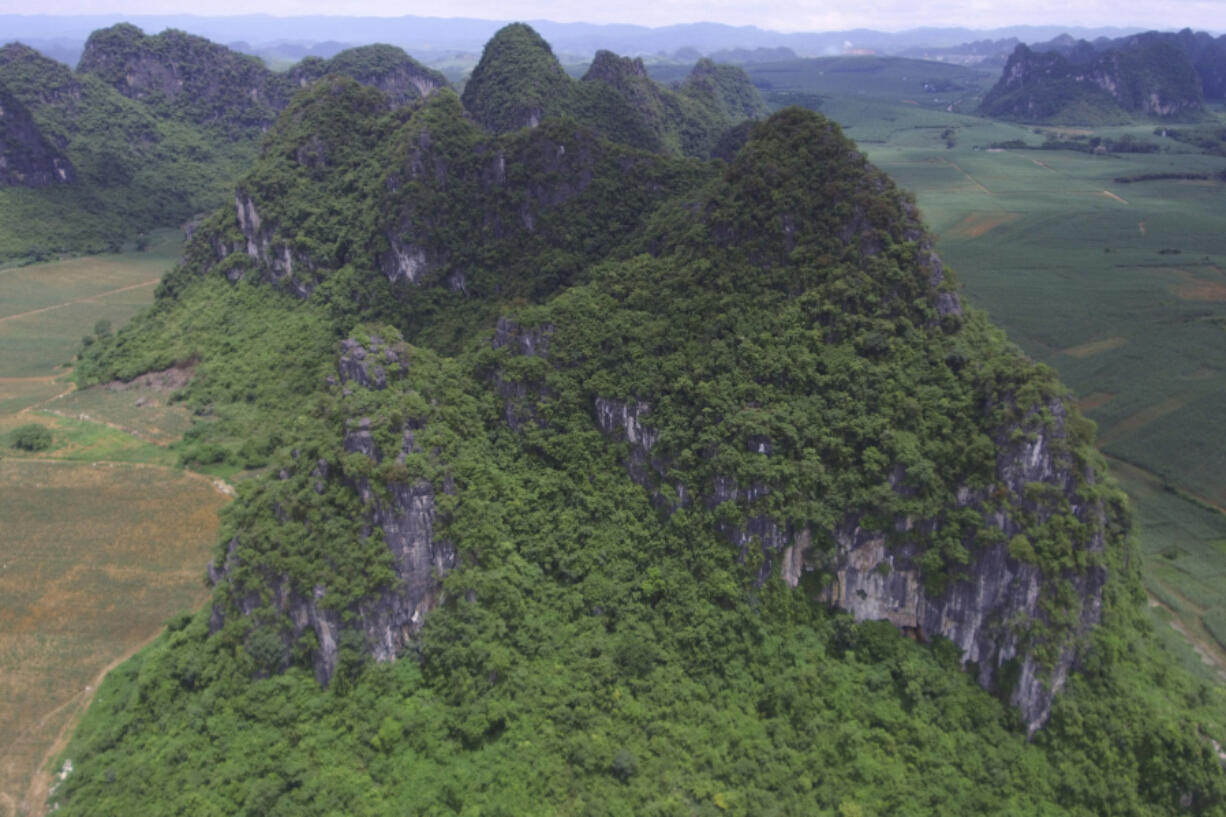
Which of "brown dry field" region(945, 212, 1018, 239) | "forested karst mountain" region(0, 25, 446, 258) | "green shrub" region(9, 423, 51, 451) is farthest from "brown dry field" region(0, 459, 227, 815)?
"brown dry field" region(945, 212, 1018, 239)

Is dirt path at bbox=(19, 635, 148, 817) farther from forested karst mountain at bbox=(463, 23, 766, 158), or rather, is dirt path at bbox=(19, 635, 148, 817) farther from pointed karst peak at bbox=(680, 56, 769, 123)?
pointed karst peak at bbox=(680, 56, 769, 123)

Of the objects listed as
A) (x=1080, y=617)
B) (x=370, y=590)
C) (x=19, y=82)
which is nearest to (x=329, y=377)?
(x=370, y=590)

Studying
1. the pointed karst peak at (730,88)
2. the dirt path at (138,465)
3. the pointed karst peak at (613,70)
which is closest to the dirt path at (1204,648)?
the dirt path at (138,465)

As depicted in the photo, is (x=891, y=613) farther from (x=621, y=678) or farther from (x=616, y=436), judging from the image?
(x=616, y=436)

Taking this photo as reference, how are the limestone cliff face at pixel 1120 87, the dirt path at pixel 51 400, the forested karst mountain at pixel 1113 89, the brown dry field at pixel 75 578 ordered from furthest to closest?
the limestone cliff face at pixel 1120 87 < the forested karst mountain at pixel 1113 89 < the dirt path at pixel 51 400 < the brown dry field at pixel 75 578

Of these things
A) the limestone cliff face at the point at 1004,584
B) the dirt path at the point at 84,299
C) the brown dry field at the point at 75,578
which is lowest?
the brown dry field at the point at 75,578

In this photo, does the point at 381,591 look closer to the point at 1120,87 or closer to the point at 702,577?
the point at 702,577

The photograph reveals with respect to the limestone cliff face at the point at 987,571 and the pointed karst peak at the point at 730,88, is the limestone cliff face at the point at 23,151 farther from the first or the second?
the limestone cliff face at the point at 987,571
